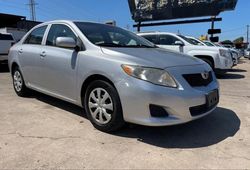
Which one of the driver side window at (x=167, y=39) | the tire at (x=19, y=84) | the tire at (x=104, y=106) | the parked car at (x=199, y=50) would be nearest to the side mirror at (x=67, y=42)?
the tire at (x=104, y=106)

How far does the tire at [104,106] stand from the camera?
12.8 feet

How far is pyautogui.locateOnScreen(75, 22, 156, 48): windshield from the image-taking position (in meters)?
A: 4.64

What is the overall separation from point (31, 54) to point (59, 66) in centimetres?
112

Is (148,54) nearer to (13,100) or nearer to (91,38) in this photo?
(91,38)

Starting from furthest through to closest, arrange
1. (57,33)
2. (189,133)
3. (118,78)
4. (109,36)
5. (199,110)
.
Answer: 1. (57,33)
2. (109,36)
3. (189,133)
4. (199,110)
5. (118,78)

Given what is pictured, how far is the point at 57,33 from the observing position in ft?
16.9

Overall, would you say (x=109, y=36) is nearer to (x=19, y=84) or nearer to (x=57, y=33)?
(x=57, y=33)

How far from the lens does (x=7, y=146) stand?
12.1 feet

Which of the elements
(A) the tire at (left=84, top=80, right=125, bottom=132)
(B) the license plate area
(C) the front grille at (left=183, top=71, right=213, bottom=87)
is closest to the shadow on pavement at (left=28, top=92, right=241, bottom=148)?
(A) the tire at (left=84, top=80, right=125, bottom=132)

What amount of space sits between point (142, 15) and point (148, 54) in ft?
79.4

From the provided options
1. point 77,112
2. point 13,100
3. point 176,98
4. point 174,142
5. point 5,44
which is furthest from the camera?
point 5,44

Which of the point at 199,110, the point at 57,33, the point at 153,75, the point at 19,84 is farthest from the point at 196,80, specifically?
the point at 19,84

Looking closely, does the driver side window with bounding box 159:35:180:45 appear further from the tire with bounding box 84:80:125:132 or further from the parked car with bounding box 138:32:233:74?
the tire with bounding box 84:80:125:132

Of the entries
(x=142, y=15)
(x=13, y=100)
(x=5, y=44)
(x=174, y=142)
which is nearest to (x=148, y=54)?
(x=174, y=142)
